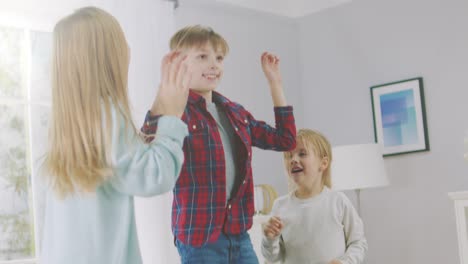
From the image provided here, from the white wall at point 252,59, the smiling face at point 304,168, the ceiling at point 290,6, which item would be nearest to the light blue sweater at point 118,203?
the smiling face at point 304,168

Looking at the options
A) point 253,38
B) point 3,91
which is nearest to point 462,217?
point 253,38

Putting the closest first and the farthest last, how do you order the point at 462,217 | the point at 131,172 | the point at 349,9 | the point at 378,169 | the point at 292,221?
the point at 131,172 → the point at 292,221 → the point at 462,217 → the point at 378,169 → the point at 349,9

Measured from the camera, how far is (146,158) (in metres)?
1.52

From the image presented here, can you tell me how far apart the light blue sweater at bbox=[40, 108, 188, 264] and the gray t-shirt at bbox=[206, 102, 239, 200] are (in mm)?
400

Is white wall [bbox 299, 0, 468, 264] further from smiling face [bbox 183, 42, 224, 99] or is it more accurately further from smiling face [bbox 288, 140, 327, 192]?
smiling face [bbox 183, 42, 224, 99]

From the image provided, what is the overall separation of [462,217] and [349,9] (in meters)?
1.81

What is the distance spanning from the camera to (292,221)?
2541 millimetres

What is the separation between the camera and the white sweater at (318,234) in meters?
2.47

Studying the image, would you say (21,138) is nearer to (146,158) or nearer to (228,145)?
(228,145)

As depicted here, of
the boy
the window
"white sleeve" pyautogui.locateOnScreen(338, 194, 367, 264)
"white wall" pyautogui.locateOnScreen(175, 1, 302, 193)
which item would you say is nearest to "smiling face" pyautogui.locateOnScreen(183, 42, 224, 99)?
the boy

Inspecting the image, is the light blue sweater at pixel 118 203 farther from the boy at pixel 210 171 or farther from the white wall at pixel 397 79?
the white wall at pixel 397 79

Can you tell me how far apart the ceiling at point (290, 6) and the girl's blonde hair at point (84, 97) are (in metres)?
3.02

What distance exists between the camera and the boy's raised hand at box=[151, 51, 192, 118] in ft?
5.35

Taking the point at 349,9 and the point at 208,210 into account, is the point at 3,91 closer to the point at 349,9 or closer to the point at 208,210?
the point at 208,210
